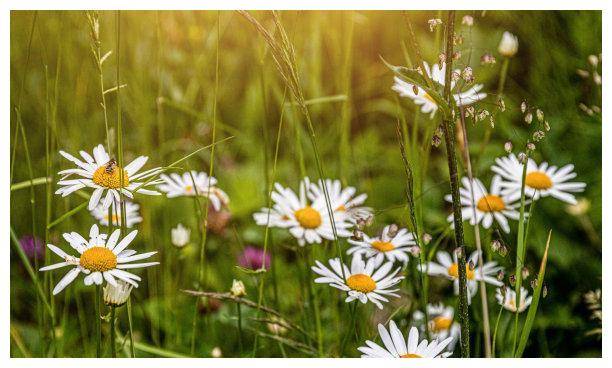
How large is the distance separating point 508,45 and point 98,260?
0.53m

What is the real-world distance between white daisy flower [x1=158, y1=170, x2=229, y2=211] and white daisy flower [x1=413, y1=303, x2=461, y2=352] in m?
0.26

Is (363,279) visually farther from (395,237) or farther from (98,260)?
(98,260)

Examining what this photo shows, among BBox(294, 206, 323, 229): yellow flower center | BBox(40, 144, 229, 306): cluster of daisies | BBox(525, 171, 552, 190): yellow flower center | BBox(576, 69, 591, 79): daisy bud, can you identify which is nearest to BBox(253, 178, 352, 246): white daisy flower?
BBox(294, 206, 323, 229): yellow flower center

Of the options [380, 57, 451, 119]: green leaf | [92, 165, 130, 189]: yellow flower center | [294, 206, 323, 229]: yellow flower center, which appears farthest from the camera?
[294, 206, 323, 229]: yellow flower center

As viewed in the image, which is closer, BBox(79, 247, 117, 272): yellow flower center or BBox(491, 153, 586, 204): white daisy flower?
BBox(79, 247, 117, 272): yellow flower center

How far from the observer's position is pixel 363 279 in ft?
2.31

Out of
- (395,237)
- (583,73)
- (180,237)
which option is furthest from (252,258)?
(583,73)

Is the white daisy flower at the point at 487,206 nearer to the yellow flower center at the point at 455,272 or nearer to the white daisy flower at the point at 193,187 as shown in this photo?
the yellow flower center at the point at 455,272

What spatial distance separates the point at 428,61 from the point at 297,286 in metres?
0.31

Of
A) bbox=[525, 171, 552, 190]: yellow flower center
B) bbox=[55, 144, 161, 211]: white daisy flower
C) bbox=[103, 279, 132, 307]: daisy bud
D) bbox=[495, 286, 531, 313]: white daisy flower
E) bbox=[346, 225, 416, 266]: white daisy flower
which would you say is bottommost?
bbox=[495, 286, 531, 313]: white daisy flower

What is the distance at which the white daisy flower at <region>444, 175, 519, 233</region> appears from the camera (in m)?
0.77

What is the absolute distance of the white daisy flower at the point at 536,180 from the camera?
2.58ft

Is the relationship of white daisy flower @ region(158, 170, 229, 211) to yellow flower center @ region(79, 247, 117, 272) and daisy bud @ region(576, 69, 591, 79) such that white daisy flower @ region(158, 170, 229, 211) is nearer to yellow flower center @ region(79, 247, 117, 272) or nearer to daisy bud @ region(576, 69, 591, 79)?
yellow flower center @ region(79, 247, 117, 272)

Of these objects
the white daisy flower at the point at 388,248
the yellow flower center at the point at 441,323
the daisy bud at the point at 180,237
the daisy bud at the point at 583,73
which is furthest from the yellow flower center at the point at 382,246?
the daisy bud at the point at 583,73
